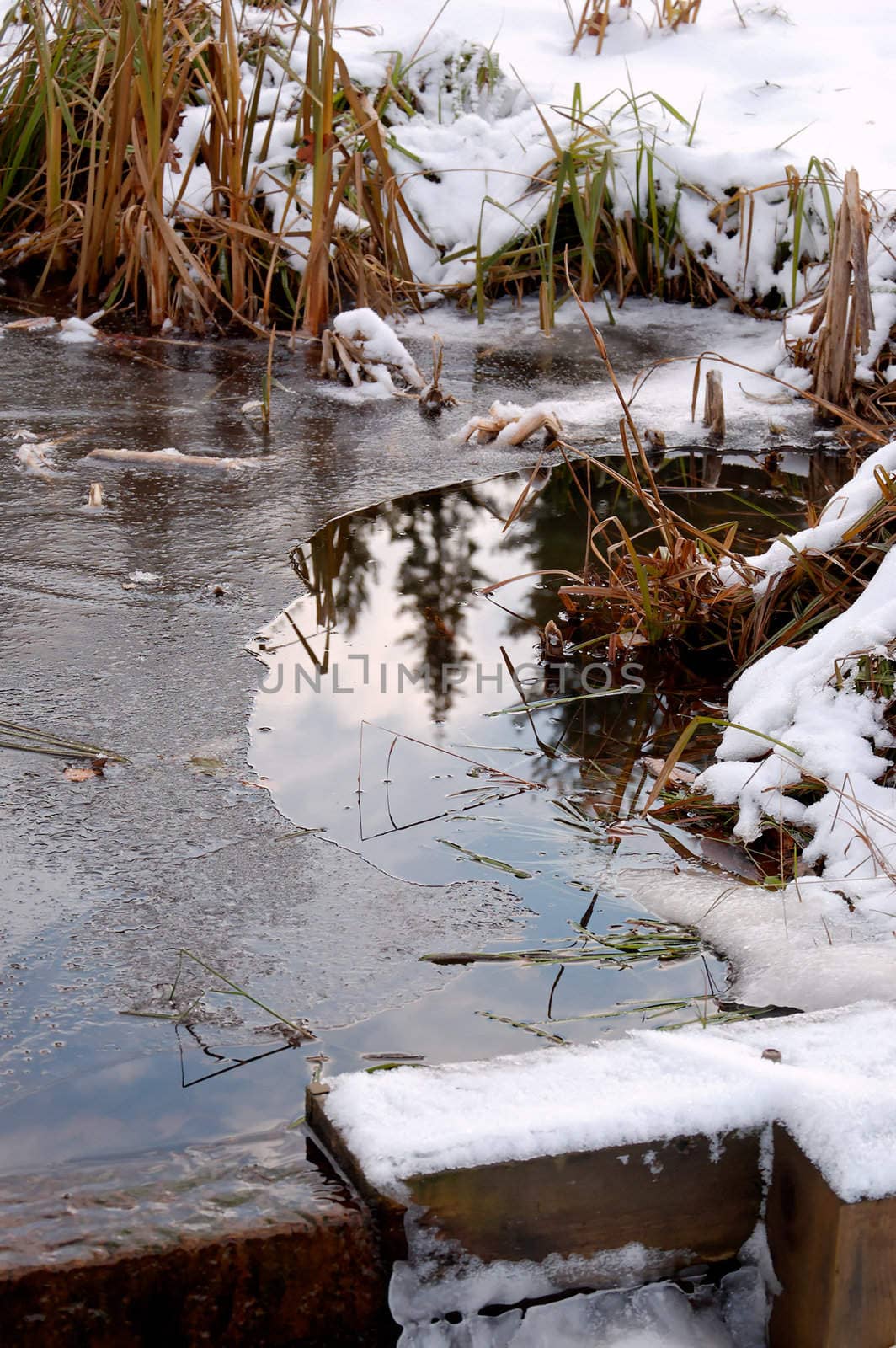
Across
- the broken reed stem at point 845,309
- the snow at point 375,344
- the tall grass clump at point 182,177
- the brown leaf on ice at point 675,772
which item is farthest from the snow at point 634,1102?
the tall grass clump at point 182,177

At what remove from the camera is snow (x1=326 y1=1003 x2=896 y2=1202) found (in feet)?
4.51

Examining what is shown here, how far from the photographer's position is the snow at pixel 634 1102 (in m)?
1.38

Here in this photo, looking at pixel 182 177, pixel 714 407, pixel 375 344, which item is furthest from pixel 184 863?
pixel 182 177

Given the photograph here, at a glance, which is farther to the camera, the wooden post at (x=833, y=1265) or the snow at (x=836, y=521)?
the snow at (x=836, y=521)

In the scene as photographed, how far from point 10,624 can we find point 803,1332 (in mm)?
2207

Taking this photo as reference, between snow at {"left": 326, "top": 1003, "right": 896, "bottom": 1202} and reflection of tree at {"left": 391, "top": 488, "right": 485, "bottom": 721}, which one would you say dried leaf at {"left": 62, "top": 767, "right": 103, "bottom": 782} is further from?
snow at {"left": 326, "top": 1003, "right": 896, "bottom": 1202}

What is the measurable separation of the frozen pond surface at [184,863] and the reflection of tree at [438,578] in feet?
0.19

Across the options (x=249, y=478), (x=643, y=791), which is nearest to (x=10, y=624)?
(x=249, y=478)

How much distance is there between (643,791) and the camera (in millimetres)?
2502

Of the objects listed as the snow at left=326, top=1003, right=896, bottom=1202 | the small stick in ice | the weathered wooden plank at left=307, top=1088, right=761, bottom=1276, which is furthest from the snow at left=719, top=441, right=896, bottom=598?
the weathered wooden plank at left=307, top=1088, right=761, bottom=1276

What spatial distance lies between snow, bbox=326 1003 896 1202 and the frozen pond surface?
0.22 m

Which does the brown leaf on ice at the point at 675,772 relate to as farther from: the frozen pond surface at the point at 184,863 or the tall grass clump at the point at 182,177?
the tall grass clump at the point at 182,177

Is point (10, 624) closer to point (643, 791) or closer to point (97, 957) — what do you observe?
point (97, 957)

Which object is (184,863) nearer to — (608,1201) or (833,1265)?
(608,1201)
